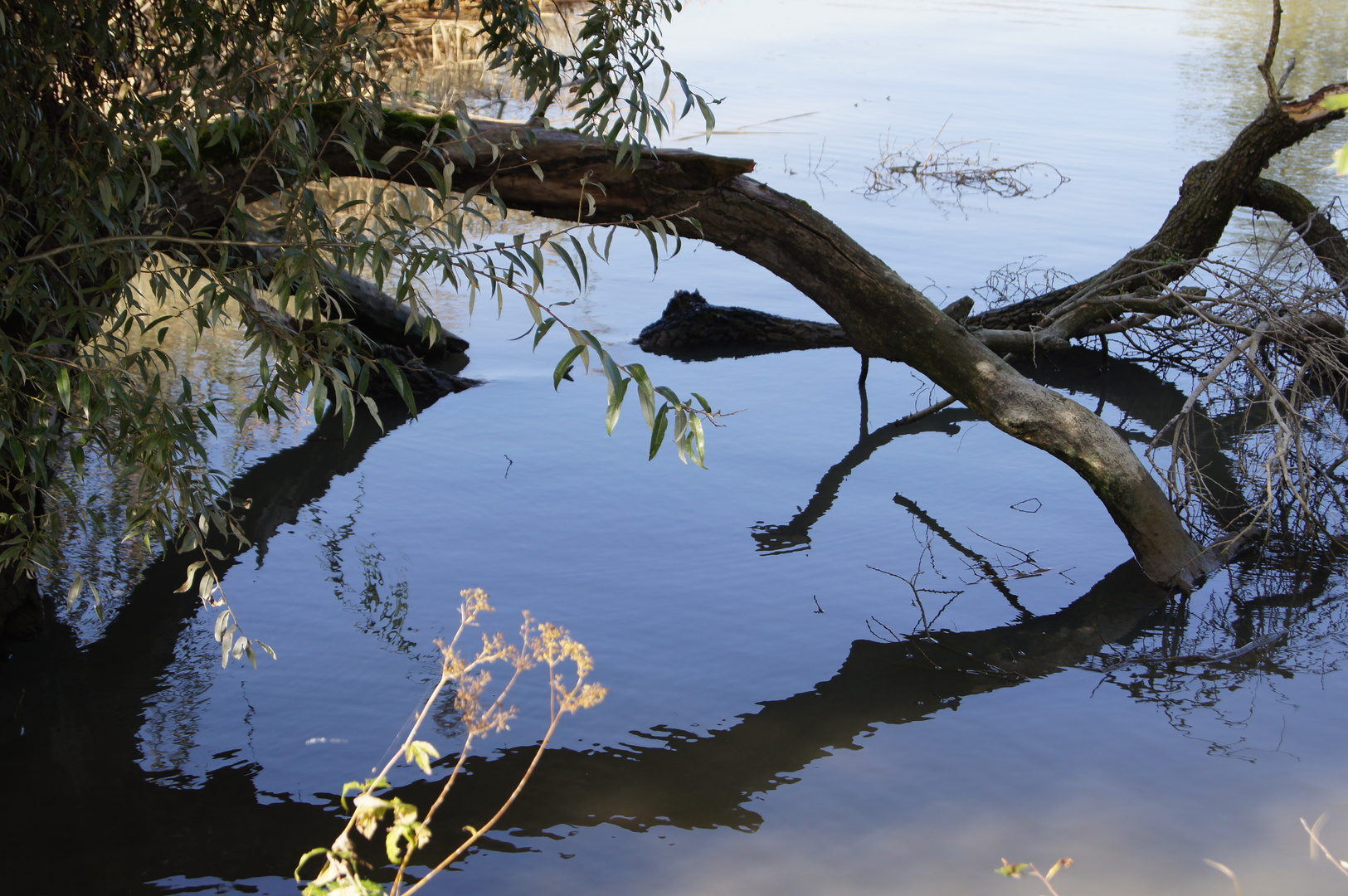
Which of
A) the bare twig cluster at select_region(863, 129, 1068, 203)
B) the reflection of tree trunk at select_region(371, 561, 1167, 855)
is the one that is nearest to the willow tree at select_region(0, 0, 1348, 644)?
the reflection of tree trunk at select_region(371, 561, 1167, 855)

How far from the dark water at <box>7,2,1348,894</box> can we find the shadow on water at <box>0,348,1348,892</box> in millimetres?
12

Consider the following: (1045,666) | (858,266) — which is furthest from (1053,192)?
(1045,666)

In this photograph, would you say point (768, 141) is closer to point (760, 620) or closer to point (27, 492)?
point (760, 620)

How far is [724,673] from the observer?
12.4 ft

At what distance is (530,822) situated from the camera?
121 inches

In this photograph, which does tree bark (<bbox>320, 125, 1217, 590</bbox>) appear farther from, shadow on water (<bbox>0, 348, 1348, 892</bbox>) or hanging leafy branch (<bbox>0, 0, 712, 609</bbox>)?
hanging leafy branch (<bbox>0, 0, 712, 609</bbox>)

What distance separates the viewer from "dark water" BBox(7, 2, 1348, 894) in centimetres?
298

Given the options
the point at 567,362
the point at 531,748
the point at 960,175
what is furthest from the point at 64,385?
the point at 960,175

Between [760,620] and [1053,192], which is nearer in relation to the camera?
[760,620]

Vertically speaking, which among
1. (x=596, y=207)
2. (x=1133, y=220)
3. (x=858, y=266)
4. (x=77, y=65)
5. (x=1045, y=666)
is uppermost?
(x=77, y=65)

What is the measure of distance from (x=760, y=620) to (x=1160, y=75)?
1488 cm

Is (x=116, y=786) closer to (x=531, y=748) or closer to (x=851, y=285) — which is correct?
(x=531, y=748)

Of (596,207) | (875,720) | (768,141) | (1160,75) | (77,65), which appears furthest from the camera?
(1160,75)

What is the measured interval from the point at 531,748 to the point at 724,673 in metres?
0.78
